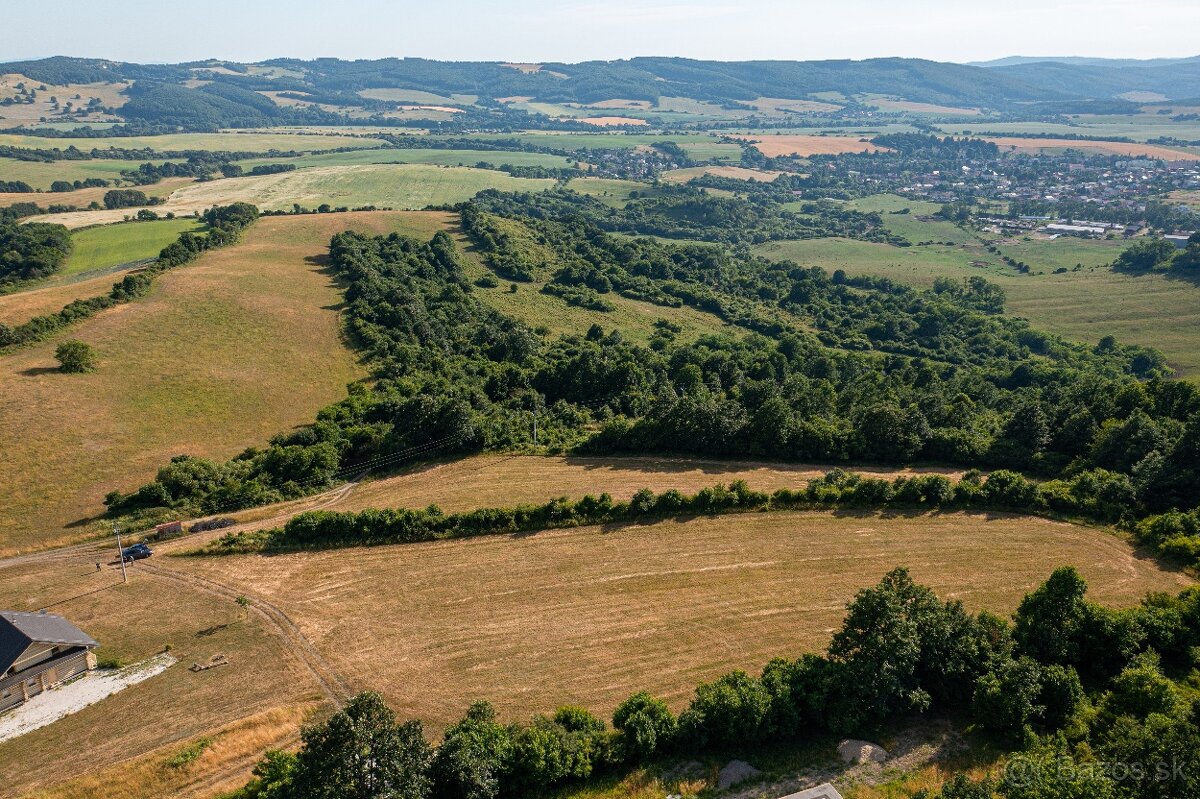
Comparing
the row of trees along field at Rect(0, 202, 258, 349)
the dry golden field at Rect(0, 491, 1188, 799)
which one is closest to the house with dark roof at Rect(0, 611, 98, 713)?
the dry golden field at Rect(0, 491, 1188, 799)

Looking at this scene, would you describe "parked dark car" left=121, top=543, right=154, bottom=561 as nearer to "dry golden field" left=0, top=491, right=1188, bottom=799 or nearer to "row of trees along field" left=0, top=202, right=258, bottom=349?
"dry golden field" left=0, top=491, right=1188, bottom=799

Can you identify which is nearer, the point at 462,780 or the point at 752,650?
the point at 462,780

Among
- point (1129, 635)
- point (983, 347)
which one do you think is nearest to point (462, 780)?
point (1129, 635)

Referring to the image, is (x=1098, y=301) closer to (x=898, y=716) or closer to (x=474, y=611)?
(x=898, y=716)

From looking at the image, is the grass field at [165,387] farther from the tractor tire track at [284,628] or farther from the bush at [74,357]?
the tractor tire track at [284,628]

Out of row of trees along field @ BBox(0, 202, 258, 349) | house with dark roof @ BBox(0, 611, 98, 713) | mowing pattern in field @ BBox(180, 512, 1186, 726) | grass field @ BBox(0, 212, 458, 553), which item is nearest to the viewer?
house with dark roof @ BBox(0, 611, 98, 713)

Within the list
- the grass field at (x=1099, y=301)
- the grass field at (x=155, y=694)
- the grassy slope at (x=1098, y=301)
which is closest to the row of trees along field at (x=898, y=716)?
the grass field at (x=155, y=694)

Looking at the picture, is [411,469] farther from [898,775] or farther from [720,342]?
[720,342]
